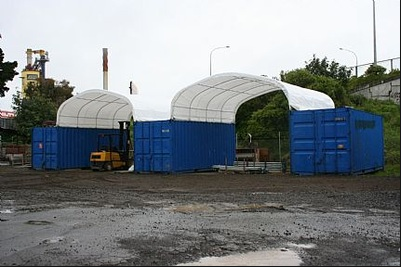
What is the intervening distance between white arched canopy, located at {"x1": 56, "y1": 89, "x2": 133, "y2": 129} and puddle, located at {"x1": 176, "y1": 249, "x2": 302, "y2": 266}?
23.6 meters

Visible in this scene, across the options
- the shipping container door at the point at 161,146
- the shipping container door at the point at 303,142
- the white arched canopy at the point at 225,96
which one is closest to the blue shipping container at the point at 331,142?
the shipping container door at the point at 303,142

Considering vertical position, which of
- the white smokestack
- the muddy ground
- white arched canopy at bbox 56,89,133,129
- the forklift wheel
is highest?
the white smokestack

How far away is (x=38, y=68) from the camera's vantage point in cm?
11750

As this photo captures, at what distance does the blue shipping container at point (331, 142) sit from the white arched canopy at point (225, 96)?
4.29 ft

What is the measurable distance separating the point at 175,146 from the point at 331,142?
8510 mm

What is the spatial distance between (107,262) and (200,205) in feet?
21.5

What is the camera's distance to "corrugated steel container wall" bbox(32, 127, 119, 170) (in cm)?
3266

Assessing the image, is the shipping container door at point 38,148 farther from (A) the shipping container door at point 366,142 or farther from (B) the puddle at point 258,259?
(B) the puddle at point 258,259

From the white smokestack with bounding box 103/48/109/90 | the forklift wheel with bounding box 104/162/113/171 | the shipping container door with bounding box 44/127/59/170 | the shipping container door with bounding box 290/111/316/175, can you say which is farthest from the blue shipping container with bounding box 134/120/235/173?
the white smokestack with bounding box 103/48/109/90

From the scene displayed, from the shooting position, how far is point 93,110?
3453 centimetres

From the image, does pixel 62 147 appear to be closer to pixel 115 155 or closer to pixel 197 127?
pixel 115 155

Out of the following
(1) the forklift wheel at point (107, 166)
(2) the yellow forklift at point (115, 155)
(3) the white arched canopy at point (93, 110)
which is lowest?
(1) the forklift wheel at point (107, 166)

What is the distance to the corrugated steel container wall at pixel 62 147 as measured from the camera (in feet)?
107

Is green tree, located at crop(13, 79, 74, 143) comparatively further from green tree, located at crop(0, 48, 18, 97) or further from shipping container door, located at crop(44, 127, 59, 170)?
green tree, located at crop(0, 48, 18, 97)
